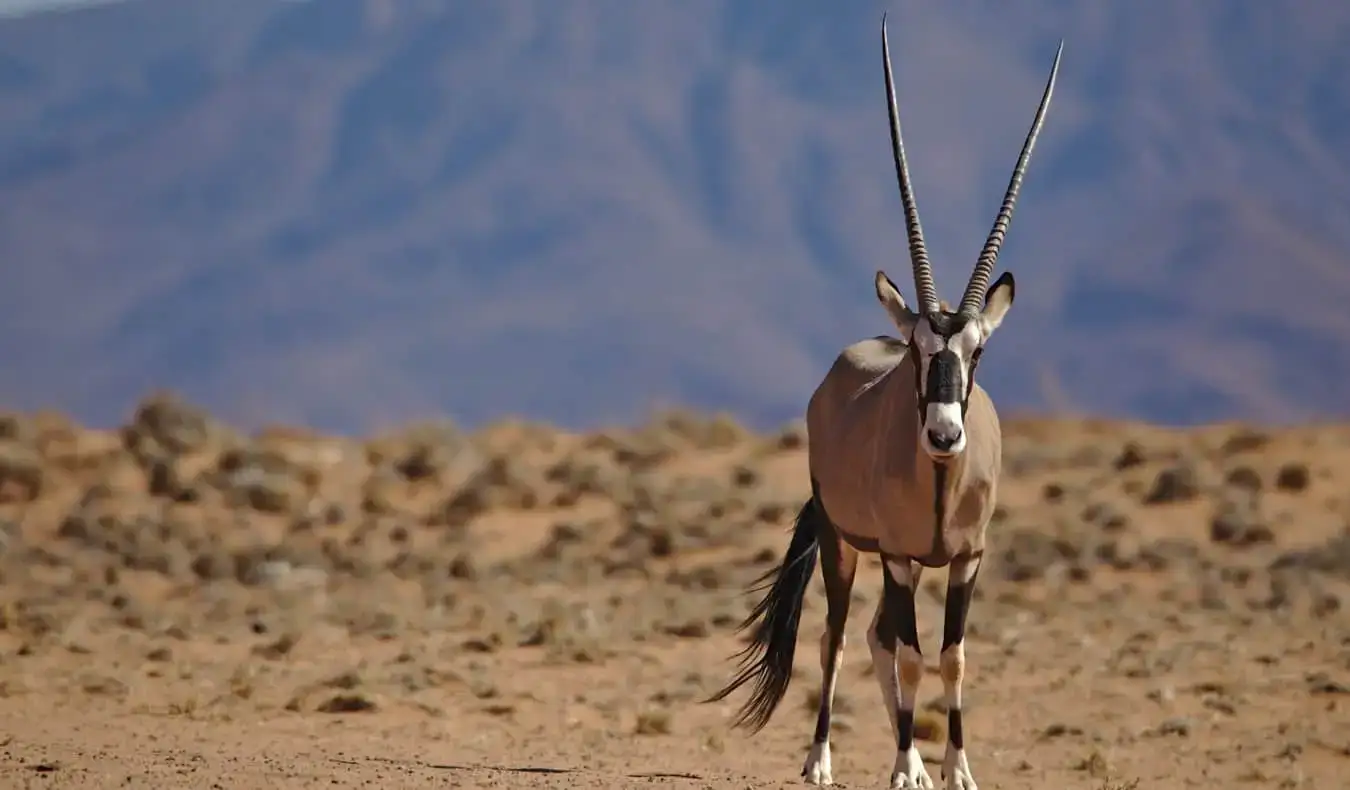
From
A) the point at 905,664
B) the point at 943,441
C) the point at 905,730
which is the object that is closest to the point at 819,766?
the point at 905,730

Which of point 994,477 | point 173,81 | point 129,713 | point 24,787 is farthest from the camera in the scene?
point 173,81

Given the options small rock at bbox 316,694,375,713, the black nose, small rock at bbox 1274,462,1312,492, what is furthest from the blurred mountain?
the black nose

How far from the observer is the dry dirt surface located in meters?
10.9

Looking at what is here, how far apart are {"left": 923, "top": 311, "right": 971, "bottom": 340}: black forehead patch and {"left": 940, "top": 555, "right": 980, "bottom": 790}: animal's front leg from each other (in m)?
1.00

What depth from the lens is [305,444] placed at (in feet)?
76.1

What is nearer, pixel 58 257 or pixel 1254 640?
pixel 1254 640

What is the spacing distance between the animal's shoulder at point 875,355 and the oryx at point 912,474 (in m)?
0.01

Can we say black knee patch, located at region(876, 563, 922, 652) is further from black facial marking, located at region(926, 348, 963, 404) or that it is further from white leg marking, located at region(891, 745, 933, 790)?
black facial marking, located at region(926, 348, 963, 404)

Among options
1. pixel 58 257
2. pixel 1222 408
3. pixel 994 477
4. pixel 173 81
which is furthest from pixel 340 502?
pixel 173 81

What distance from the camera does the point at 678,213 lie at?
12700 centimetres

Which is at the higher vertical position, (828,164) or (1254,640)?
(828,164)

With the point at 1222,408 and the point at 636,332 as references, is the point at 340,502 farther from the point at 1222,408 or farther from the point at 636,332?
the point at 636,332

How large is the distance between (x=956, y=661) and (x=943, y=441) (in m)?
1.21

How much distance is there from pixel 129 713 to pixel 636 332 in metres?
99.4
